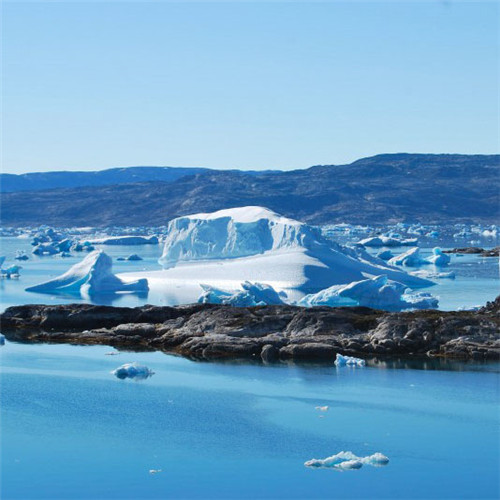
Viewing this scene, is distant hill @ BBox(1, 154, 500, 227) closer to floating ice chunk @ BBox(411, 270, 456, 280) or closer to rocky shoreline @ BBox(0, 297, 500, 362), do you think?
floating ice chunk @ BBox(411, 270, 456, 280)

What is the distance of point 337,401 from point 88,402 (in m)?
3.24

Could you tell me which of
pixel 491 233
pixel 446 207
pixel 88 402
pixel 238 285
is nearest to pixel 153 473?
pixel 88 402

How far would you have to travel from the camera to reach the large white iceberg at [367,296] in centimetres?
2116

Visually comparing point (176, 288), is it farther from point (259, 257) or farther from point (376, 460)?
point (376, 460)

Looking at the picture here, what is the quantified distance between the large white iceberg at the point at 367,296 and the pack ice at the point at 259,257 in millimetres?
1964

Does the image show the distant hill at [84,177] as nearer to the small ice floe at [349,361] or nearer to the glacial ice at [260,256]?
the glacial ice at [260,256]

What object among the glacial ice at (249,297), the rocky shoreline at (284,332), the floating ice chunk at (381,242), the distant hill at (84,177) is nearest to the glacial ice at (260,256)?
the glacial ice at (249,297)

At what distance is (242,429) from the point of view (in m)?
10.4

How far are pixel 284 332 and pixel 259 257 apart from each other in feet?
38.8

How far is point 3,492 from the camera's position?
8.27 m

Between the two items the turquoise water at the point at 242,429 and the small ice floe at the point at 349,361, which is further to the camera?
the small ice floe at the point at 349,361

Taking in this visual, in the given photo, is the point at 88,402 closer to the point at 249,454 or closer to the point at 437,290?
the point at 249,454

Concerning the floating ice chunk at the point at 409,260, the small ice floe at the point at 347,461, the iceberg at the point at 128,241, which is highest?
the iceberg at the point at 128,241

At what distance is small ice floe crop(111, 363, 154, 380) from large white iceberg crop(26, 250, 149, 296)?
1120cm
